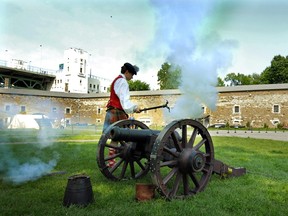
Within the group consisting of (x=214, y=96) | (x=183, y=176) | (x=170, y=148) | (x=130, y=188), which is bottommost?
(x=130, y=188)

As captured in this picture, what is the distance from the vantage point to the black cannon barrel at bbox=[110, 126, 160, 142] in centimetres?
386

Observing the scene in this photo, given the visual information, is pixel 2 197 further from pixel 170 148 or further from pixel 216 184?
pixel 216 184

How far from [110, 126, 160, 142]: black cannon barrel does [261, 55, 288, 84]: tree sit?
47.1 metres

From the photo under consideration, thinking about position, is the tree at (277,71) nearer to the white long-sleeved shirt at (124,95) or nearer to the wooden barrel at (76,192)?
the white long-sleeved shirt at (124,95)

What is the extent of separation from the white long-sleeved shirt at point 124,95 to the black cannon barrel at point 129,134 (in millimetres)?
561

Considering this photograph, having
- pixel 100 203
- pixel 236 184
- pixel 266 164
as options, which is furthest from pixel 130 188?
pixel 266 164

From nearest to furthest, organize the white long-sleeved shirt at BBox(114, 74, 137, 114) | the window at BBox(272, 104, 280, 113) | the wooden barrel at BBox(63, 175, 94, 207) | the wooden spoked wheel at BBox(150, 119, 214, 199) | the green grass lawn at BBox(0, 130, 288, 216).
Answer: the green grass lawn at BBox(0, 130, 288, 216) → the wooden barrel at BBox(63, 175, 94, 207) → the wooden spoked wheel at BBox(150, 119, 214, 199) → the white long-sleeved shirt at BBox(114, 74, 137, 114) → the window at BBox(272, 104, 280, 113)

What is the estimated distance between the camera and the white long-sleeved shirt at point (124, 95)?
461 cm

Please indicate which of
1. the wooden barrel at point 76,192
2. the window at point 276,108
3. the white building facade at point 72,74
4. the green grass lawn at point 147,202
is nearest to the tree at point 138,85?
the white building facade at point 72,74

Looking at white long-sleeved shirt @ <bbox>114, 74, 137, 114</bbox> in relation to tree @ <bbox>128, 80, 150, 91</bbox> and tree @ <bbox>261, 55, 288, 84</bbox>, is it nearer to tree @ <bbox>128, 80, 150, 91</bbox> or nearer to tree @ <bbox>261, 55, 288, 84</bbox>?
tree @ <bbox>261, 55, 288, 84</bbox>

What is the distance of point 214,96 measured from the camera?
19.8 ft

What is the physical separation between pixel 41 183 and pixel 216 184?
8.76ft

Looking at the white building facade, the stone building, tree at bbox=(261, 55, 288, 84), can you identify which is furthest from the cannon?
the white building facade

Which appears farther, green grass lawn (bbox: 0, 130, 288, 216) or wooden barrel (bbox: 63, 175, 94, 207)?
wooden barrel (bbox: 63, 175, 94, 207)
